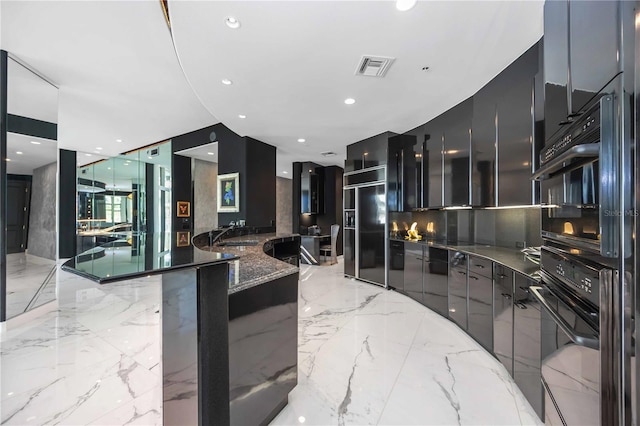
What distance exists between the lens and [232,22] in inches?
73.2

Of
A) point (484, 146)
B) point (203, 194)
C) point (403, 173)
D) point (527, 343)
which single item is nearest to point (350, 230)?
point (403, 173)

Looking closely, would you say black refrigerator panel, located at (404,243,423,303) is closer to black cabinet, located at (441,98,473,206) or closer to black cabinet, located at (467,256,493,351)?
black cabinet, located at (441,98,473,206)

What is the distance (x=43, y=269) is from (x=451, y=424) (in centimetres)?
549

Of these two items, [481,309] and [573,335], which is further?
[481,309]

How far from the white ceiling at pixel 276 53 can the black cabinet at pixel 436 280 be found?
1.92m

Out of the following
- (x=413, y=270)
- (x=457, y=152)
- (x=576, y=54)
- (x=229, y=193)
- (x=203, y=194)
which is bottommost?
(x=413, y=270)

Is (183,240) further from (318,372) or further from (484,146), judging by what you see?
(484,146)

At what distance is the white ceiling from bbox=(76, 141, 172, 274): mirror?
279cm

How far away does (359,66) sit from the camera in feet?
7.89

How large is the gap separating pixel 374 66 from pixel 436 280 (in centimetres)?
261

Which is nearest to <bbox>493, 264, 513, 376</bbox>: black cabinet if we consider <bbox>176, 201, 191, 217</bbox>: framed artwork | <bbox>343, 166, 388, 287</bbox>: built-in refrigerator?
<bbox>343, 166, 388, 287</bbox>: built-in refrigerator

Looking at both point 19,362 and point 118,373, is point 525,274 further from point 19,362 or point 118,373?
point 19,362

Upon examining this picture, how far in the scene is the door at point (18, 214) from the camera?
3.17 m

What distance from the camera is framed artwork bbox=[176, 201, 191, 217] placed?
6180 millimetres
